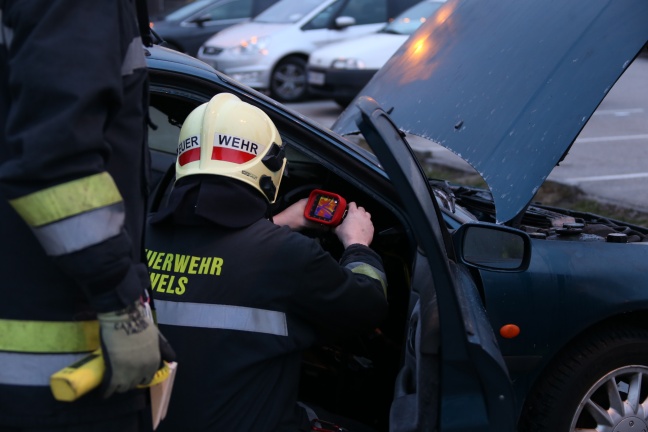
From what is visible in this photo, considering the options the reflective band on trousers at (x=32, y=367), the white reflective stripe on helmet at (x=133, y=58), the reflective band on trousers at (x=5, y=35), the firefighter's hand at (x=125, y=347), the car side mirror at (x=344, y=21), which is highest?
the car side mirror at (x=344, y=21)

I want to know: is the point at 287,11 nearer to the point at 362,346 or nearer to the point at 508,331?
the point at 362,346

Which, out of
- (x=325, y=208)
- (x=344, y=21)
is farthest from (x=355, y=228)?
(x=344, y=21)

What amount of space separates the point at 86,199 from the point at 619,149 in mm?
9084

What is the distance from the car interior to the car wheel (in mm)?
10473

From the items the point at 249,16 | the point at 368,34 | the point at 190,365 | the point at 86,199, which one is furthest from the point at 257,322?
the point at 249,16

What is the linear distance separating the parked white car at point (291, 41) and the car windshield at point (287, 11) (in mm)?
29

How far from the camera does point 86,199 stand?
5.44ft

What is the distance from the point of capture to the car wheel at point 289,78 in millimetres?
13594

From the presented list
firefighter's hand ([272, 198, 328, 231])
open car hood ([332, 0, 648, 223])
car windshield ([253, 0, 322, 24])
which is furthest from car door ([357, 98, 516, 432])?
car windshield ([253, 0, 322, 24])

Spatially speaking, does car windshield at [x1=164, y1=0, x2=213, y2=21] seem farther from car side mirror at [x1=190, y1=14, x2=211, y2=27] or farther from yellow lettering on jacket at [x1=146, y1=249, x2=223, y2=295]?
yellow lettering on jacket at [x1=146, y1=249, x2=223, y2=295]

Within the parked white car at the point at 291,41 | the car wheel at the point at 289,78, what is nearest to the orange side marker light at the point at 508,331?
the parked white car at the point at 291,41

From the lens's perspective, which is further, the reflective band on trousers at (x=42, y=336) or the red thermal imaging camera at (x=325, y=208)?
the red thermal imaging camera at (x=325, y=208)

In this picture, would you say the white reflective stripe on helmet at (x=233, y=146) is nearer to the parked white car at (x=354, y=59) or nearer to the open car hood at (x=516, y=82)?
the open car hood at (x=516, y=82)

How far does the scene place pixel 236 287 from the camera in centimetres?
235
